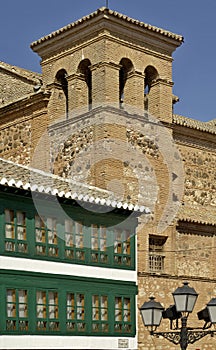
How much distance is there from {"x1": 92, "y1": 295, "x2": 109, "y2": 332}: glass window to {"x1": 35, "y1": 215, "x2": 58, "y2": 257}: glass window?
68.8 inches

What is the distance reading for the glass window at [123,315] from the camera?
20219 millimetres

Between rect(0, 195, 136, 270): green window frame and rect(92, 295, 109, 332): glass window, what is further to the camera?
rect(92, 295, 109, 332): glass window

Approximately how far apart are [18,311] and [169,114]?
9.66 m

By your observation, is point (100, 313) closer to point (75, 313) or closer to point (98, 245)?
point (75, 313)

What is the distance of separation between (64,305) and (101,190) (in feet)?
13.4

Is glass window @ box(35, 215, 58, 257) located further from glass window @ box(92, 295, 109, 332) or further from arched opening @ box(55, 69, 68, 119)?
arched opening @ box(55, 69, 68, 119)

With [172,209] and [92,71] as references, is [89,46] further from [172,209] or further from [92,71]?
[172,209]

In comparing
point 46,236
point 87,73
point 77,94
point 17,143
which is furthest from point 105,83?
point 46,236

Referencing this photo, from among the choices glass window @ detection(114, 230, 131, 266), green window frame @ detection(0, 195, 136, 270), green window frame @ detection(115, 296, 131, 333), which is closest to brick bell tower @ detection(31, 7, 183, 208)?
glass window @ detection(114, 230, 131, 266)

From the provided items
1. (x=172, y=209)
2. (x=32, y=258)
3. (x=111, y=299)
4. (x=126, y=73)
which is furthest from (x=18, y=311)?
(x=126, y=73)

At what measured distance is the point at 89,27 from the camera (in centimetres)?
2389

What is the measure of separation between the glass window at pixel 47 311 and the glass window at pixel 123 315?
6.87ft

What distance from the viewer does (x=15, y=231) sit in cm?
1812

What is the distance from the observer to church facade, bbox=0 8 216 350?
725 inches
